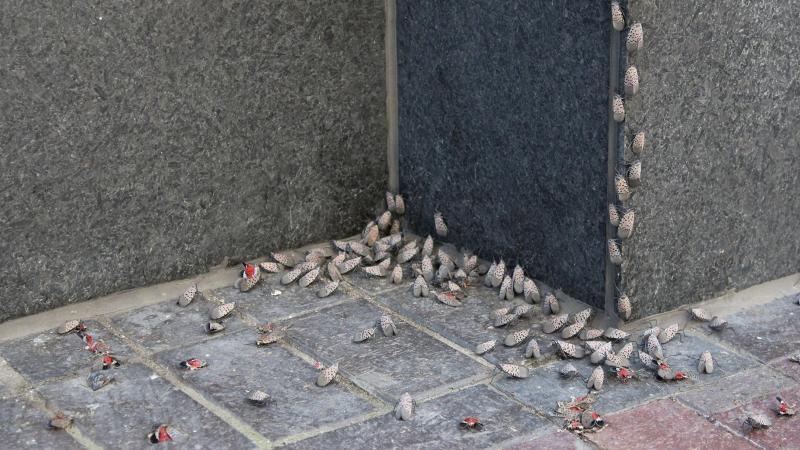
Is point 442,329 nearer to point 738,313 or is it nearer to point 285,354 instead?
point 285,354

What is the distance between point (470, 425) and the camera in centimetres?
366

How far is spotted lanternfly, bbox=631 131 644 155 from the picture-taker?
13.4 ft

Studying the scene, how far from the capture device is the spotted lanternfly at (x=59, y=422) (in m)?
3.66

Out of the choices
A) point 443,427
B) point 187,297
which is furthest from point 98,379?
point 443,427

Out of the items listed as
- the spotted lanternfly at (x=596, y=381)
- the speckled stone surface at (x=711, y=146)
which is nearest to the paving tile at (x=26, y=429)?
the spotted lanternfly at (x=596, y=381)

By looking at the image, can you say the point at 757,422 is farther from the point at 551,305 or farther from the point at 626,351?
the point at 551,305

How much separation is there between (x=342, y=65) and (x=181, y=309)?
121 centimetres

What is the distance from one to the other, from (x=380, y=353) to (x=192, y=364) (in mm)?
639

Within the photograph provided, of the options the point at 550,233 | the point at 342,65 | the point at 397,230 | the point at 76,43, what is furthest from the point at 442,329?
the point at 76,43

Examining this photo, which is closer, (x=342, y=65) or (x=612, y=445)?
(x=612, y=445)

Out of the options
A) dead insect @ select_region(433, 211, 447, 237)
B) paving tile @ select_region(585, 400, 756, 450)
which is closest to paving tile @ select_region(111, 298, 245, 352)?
A: dead insect @ select_region(433, 211, 447, 237)

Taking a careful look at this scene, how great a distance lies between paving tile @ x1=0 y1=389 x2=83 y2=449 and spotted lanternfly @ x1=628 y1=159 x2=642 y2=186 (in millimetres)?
1980

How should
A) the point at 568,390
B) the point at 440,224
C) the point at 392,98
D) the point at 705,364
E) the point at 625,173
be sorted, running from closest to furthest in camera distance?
the point at 568,390 → the point at 705,364 → the point at 625,173 → the point at 440,224 → the point at 392,98

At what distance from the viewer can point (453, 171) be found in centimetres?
491
